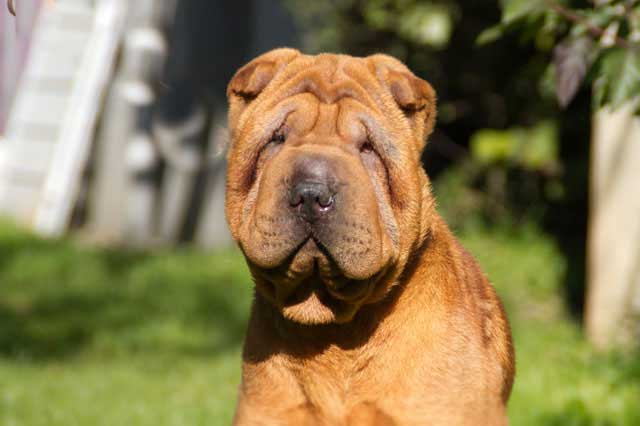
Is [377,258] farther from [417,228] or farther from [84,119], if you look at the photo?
[84,119]

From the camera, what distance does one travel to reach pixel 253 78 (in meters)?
3.34

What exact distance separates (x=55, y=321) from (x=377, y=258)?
5.91 m

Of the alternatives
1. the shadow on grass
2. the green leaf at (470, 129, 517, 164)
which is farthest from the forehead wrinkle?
the green leaf at (470, 129, 517, 164)

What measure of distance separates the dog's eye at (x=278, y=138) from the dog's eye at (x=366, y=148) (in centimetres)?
23

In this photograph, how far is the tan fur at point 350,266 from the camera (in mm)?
3010

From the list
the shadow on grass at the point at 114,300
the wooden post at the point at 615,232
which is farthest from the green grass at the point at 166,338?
the wooden post at the point at 615,232

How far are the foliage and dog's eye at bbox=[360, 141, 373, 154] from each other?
0.73 meters

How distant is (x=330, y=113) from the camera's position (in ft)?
10.3

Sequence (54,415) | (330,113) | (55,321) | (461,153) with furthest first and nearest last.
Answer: (461,153) → (55,321) → (54,415) → (330,113)


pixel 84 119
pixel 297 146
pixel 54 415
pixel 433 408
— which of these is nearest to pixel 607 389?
pixel 54 415

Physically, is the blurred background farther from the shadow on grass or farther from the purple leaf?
the purple leaf

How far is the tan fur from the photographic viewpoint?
→ 301 centimetres

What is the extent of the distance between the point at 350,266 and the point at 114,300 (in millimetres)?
6216

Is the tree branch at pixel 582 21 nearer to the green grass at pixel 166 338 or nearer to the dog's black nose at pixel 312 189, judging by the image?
the dog's black nose at pixel 312 189
